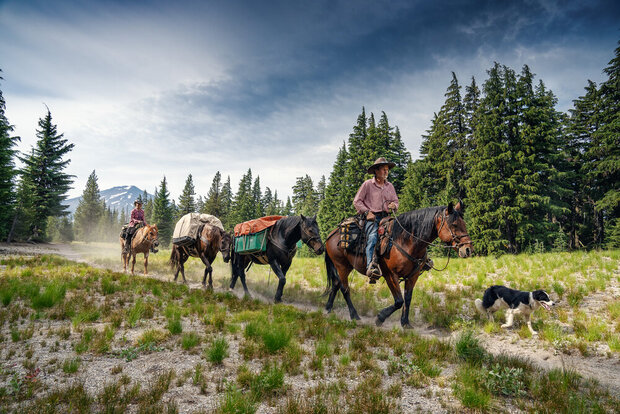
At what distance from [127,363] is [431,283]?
36.5ft

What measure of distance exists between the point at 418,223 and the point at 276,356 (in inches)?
179

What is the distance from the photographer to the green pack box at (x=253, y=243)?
1015 centimetres

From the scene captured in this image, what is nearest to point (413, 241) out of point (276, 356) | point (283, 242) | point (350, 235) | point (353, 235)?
point (353, 235)

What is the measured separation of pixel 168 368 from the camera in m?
4.23

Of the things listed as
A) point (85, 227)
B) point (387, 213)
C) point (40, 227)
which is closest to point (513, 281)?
point (387, 213)

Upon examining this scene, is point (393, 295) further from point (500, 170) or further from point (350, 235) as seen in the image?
point (500, 170)

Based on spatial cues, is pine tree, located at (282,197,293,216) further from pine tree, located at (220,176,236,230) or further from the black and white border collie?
the black and white border collie

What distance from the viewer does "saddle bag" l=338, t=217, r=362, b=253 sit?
7.83 m

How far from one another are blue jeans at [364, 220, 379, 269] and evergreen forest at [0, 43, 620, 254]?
19648 mm

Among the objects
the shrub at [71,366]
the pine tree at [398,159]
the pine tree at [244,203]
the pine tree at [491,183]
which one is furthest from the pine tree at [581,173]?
the pine tree at [244,203]

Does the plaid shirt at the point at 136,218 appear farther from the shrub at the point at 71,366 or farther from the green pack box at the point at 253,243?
the shrub at the point at 71,366

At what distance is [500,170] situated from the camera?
25703mm

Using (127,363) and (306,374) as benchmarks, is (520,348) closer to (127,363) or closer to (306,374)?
(306,374)

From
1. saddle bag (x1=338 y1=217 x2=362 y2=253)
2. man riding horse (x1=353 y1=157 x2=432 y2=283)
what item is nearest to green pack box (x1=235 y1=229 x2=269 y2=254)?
saddle bag (x1=338 y1=217 x2=362 y2=253)
